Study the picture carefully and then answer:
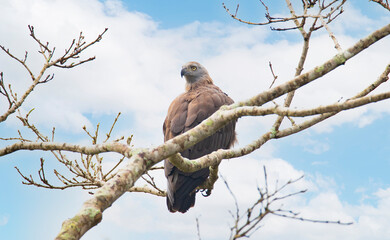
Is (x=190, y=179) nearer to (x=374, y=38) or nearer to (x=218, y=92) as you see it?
(x=218, y=92)

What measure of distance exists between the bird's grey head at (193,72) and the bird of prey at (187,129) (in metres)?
0.49

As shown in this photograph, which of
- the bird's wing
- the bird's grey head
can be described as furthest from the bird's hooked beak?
the bird's wing

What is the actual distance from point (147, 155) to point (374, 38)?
7.37ft

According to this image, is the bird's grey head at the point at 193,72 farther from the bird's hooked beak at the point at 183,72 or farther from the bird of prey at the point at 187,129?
the bird of prey at the point at 187,129

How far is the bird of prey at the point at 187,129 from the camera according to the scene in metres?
6.62

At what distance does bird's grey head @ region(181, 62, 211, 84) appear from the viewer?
9.29 meters

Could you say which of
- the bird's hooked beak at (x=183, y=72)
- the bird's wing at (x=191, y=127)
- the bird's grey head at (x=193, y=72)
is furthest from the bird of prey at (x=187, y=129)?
the bird's hooked beak at (x=183, y=72)

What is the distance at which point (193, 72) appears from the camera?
30.5ft

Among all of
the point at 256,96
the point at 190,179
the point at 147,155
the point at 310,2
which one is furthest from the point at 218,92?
the point at 147,155

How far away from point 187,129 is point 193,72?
102 inches

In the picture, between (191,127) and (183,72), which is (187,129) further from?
(183,72)

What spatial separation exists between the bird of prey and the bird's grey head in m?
0.49

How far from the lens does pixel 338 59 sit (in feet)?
12.4

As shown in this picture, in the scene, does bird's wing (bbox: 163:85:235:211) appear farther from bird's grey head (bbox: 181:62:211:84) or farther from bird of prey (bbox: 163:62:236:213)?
bird's grey head (bbox: 181:62:211:84)
